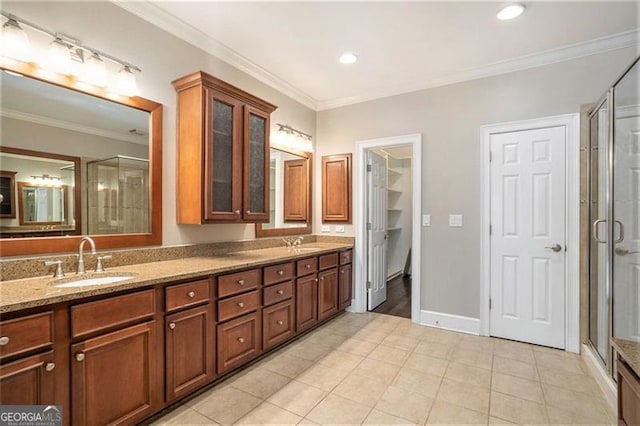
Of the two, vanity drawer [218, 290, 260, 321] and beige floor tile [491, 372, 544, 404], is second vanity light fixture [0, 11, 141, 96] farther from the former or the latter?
beige floor tile [491, 372, 544, 404]

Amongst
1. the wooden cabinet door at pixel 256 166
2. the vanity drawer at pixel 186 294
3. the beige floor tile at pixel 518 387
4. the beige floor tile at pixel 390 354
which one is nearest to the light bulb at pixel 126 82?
the wooden cabinet door at pixel 256 166

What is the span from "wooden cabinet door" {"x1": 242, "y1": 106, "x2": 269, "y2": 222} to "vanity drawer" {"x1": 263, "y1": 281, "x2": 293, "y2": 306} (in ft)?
2.07

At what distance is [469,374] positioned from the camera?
2.30 m

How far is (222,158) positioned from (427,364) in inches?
93.9

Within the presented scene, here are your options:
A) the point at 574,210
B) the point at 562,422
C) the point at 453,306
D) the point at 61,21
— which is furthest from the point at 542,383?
the point at 61,21

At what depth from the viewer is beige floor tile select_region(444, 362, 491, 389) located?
219cm

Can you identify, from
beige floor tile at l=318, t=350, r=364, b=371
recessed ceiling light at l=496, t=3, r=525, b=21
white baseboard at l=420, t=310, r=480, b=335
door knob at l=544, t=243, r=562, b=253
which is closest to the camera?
recessed ceiling light at l=496, t=3, r=525, b=21

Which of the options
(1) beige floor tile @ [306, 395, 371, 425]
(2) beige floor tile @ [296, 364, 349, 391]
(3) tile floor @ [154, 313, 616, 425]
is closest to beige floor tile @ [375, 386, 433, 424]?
(3) tile floor @ [154, 313, 616, 425]

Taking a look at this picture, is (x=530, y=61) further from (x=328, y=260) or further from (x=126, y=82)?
(x=126, y=82)

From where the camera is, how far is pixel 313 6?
216cm

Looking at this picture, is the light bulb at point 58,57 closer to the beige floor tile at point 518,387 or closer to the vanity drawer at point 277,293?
the vanity drawer at point 277,293

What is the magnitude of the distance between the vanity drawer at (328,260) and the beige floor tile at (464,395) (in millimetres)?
1502

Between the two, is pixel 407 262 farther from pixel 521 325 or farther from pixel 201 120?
pixel 201 120

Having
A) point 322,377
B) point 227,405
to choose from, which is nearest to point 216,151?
point 227,405
